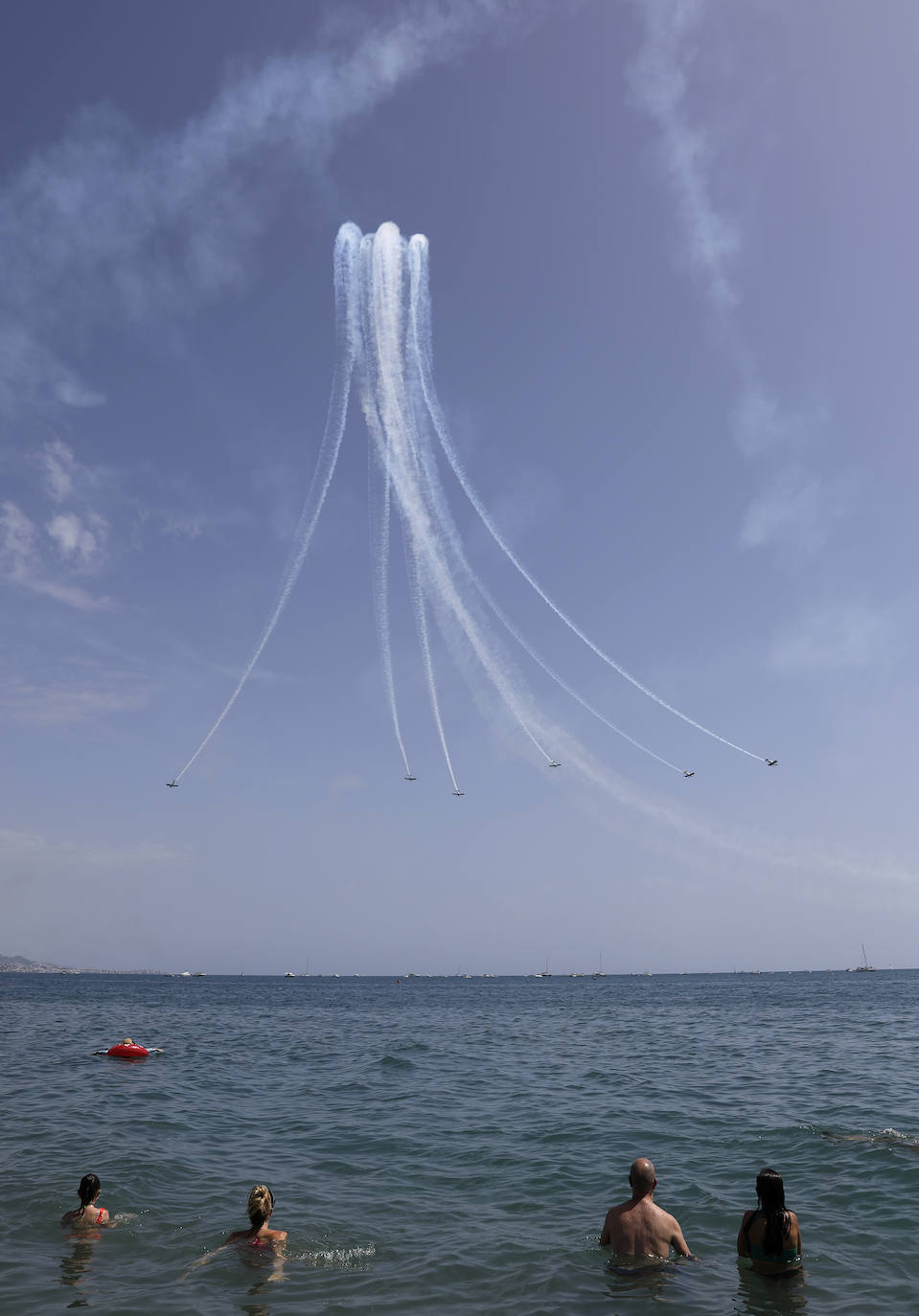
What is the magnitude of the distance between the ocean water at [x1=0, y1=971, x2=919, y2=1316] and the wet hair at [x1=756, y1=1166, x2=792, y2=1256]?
48cm

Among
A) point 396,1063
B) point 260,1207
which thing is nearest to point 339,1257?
point 260,1207

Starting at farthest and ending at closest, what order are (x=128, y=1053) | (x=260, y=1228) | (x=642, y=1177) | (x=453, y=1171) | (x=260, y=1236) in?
(x=128, y=1053)
(x=453, y=1171)
(x=260, y=1228)
(x=260, y=1236)
(x=642, y=1177)

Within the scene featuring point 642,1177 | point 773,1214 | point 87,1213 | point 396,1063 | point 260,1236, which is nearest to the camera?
point 773,1214

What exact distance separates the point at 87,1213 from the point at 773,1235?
13.2 m

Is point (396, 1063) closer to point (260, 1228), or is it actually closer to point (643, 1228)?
point (260, 1228)

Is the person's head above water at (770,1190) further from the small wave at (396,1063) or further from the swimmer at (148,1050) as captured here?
the swimmer at (148,1050)

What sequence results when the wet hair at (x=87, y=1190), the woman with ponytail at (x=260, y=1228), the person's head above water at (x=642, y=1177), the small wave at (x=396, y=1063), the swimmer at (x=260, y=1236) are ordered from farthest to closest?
the small wave at (x=396, y=1063) → the wet hair at (x=87, y=1190) → the woman with ponytail at (x=260, y=1228) → the swimmer at (x=260, y=1236) → the person's head above water at (x=642, y=1177)

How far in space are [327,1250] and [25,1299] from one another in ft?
16.4

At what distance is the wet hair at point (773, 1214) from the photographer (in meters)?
13.4

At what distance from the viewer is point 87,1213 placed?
16.3 meters

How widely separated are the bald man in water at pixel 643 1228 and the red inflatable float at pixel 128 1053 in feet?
121

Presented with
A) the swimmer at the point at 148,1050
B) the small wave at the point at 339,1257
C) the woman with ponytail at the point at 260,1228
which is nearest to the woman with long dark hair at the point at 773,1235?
the small wave at the point at 339,1257

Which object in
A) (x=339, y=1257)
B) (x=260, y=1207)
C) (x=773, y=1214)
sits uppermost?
(x=773, y=1214)

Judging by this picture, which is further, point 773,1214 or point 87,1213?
point 87,1213
